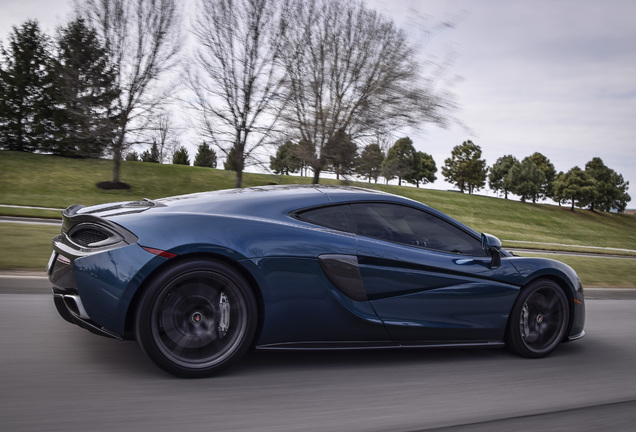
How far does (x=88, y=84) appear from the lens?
2622 cm

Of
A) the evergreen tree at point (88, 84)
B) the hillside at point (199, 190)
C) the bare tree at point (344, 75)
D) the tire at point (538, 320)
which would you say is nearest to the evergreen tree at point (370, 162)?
the bare tree at point (344, 75)

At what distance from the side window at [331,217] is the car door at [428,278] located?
8 cm

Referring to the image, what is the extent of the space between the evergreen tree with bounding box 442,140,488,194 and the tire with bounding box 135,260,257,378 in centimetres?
6806

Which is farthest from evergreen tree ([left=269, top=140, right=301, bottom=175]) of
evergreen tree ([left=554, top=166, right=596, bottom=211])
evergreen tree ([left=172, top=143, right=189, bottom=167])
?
evergreen tree ([left=554, top=166, right=596, bottom=211])

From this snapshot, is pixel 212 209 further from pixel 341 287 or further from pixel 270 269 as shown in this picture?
pixel 341 287

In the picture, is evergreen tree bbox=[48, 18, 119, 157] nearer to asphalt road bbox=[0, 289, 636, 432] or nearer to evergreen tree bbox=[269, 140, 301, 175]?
evergreen tree bbox=[269, 140, 301, 175]

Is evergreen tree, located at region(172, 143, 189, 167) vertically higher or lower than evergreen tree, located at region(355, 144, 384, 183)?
higher

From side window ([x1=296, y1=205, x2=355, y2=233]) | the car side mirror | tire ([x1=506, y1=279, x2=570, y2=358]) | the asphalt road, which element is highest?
side window ([x1=296, y1=205, x2=355, y2=233])

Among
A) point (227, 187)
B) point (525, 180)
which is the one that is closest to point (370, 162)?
point (227, 187)

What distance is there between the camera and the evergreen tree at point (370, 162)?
63.9 ft

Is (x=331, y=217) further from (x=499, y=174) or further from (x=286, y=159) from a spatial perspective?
(x=499, y=174)

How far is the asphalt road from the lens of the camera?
2.60 metres

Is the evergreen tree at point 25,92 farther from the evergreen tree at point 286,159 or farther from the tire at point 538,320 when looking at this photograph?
the tire at point 538,320

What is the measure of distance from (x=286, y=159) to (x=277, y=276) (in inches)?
679
